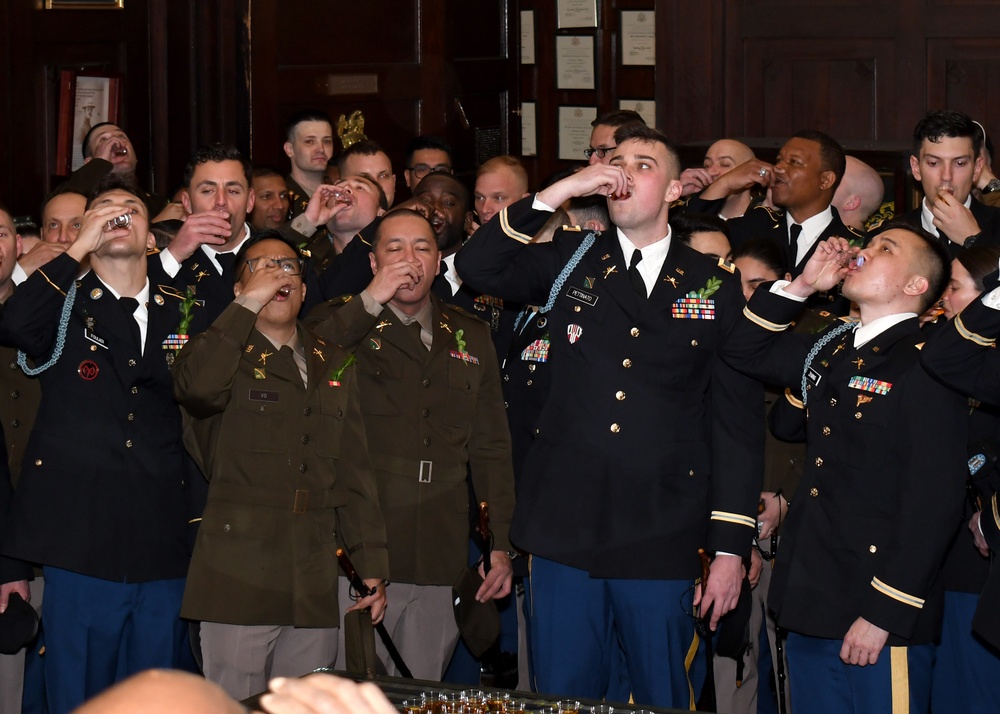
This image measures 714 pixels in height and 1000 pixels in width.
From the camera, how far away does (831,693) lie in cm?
308

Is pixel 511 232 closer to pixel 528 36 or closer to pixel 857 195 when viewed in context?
pixel 857 195

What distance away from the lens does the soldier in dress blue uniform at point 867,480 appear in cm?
297

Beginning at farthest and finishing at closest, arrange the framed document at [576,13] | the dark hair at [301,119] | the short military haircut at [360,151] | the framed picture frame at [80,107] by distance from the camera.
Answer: the framed document at [576,13] → the framed picture frame at [80,107] → the dark hair at [301,119] → the short military haircut at [360,151]

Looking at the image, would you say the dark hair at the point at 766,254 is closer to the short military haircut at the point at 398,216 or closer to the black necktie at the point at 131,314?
the short military haircut at the point at 398,216

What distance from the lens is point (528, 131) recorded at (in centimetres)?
867

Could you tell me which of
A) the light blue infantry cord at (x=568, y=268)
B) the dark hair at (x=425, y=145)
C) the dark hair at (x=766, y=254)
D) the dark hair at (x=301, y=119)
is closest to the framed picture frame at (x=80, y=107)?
the dark hair at (x=301, y=119)

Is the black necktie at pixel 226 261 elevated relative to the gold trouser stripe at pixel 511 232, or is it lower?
lower

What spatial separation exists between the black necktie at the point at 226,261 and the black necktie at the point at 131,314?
1.51 feet

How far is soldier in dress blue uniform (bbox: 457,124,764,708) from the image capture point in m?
3.27

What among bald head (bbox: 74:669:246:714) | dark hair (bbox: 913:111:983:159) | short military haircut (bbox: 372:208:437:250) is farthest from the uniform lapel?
bald head (bbox: 74:669:246:714)

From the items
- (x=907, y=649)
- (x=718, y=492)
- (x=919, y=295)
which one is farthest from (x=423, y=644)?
(x=919, y=295)

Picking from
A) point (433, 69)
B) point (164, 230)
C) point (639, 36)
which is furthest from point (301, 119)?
point (639, 36)

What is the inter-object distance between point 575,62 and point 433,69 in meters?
1.23

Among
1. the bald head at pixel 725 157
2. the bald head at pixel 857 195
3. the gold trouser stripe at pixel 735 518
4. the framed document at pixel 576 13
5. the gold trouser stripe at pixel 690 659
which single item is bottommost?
the gold trouser stripe at pixel 690 659
